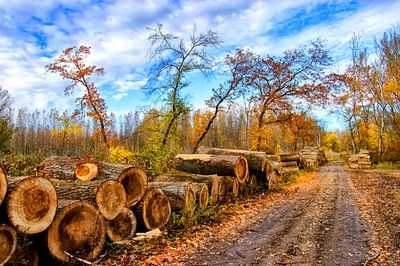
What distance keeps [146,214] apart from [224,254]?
2.09 meters

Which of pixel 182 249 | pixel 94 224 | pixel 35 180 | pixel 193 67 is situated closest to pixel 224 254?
pixel 182 249

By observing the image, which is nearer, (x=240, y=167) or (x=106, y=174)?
(x=106, y=174)

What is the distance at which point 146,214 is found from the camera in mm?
6660

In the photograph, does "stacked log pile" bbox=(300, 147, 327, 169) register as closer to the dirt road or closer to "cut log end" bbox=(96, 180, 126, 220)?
the dirt road

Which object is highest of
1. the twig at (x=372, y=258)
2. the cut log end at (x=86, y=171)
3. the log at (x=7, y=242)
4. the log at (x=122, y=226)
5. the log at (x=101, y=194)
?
the cut log end at (x=86, y=171)

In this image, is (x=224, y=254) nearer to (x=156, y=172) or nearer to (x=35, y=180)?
(x=35, y=180)

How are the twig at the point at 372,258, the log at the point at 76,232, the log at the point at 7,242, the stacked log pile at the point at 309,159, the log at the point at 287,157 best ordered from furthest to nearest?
1. the stacked log pile at the point at 309,159
2. the log at the point at 287,157
3. the twig at the point at 372,258
4. the log at the point at 76,232
5. the log at the point at 7,242

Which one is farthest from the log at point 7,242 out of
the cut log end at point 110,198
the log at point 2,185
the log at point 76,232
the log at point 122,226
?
the log at point 122,226

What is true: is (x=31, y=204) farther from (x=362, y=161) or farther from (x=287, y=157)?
(x=362, y=161)

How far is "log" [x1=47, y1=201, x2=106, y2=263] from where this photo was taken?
469 cm

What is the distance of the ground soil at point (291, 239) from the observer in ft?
16.8

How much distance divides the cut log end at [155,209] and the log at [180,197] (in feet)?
1.12

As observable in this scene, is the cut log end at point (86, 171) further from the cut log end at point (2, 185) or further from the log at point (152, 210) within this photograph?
the cut log end at point (2, 185)

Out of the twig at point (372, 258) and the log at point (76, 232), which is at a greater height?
the log at point (76, 232)
